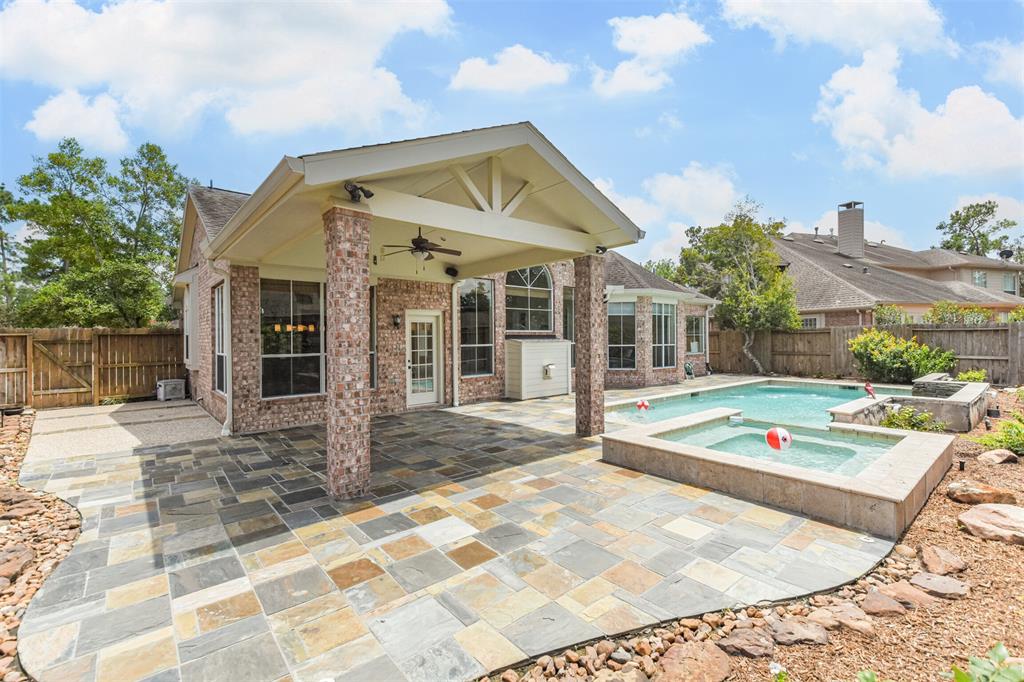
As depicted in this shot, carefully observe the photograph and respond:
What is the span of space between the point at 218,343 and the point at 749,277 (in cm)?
1777

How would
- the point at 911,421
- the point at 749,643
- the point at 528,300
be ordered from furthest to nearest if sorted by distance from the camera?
the point at 528,300
the point at 911,421
the point at 749,643

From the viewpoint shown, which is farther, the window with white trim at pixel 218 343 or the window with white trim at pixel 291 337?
the window with white trim at pixel 218 343

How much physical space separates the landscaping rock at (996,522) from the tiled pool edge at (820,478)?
35 centimetres

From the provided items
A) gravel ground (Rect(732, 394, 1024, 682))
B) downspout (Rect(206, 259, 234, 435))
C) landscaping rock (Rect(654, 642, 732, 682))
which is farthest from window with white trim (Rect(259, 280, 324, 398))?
gravel ground (Rect(732, 394, 1024, 682))

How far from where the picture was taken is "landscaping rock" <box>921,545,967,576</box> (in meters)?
3.13

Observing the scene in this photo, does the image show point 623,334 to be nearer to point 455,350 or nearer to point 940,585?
point 455,350

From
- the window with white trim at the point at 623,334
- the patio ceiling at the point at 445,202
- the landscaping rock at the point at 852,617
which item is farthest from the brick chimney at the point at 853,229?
the landscaping rock at the point at 852,617

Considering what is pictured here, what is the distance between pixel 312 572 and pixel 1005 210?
1949 inches

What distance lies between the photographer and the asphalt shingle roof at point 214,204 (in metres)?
8.14

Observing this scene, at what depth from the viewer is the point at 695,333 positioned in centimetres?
1708

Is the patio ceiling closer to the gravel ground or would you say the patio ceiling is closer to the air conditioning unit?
the gravel ground

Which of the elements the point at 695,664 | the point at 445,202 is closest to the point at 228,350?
the point at 445,202

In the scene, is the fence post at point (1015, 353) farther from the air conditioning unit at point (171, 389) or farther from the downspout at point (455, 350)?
the air conditioning unit at point (171, 389)

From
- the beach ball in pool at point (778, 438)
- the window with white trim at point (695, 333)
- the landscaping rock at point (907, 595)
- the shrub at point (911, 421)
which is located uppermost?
the window with white trim at point (695, 333)
